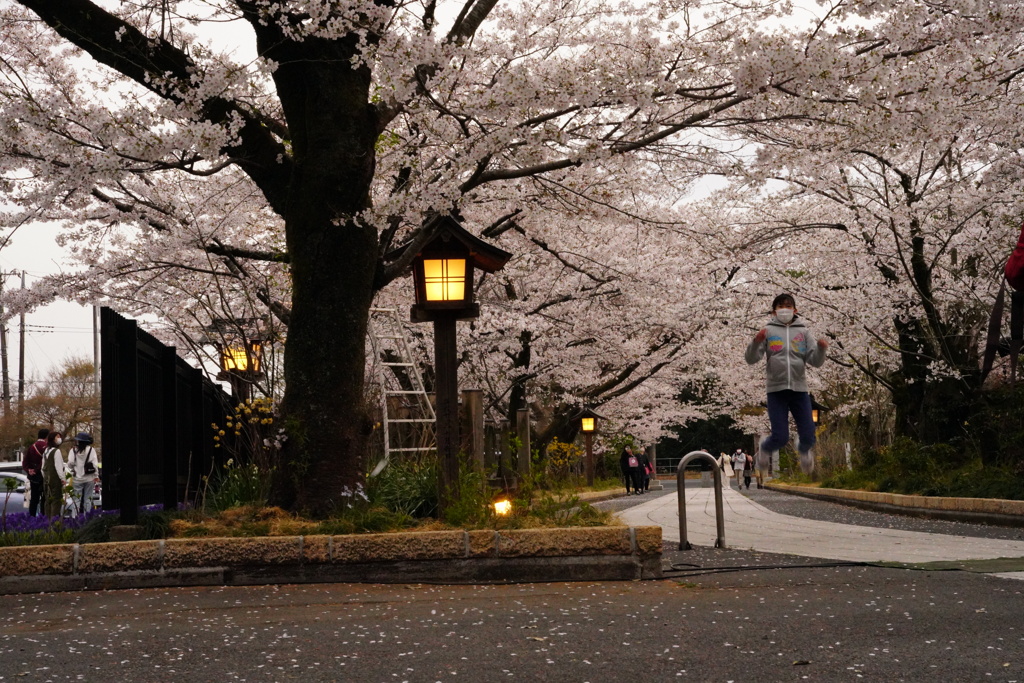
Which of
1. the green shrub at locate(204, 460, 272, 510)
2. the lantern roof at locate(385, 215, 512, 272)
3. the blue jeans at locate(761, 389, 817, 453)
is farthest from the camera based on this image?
Result: the green shrub at locate(204, 460, 272, 510)

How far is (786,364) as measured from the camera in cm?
747

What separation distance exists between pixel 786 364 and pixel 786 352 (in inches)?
3.6

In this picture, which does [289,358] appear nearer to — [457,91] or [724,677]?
[457,91]

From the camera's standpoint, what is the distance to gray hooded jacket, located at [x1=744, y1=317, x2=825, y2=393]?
7.39 meters

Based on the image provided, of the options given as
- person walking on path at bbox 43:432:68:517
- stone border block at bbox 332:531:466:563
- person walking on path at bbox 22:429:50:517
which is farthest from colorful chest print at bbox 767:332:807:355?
person walking on path at bbox 22:429:50:517

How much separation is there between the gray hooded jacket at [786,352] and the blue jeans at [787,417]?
103 mm

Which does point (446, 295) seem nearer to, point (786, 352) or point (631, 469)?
point (786, 352)

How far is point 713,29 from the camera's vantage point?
33.3 feet

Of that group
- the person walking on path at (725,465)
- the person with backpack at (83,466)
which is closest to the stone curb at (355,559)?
the person with backpack at (83,466)

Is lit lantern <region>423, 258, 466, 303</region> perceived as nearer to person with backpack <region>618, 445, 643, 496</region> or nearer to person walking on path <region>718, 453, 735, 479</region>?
person with backpack <region>618, 445, 643, 496</region>

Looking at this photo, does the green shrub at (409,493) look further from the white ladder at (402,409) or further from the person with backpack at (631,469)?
the person with backpack at (631,469)

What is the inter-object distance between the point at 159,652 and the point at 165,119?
605 centimetres

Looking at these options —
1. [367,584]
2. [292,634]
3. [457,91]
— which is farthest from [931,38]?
[292,634]

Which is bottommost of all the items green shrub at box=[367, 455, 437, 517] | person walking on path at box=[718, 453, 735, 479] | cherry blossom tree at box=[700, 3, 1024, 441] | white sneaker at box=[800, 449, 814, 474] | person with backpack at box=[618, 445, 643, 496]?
person walking on path at box=[718, 453, 735, 479]
